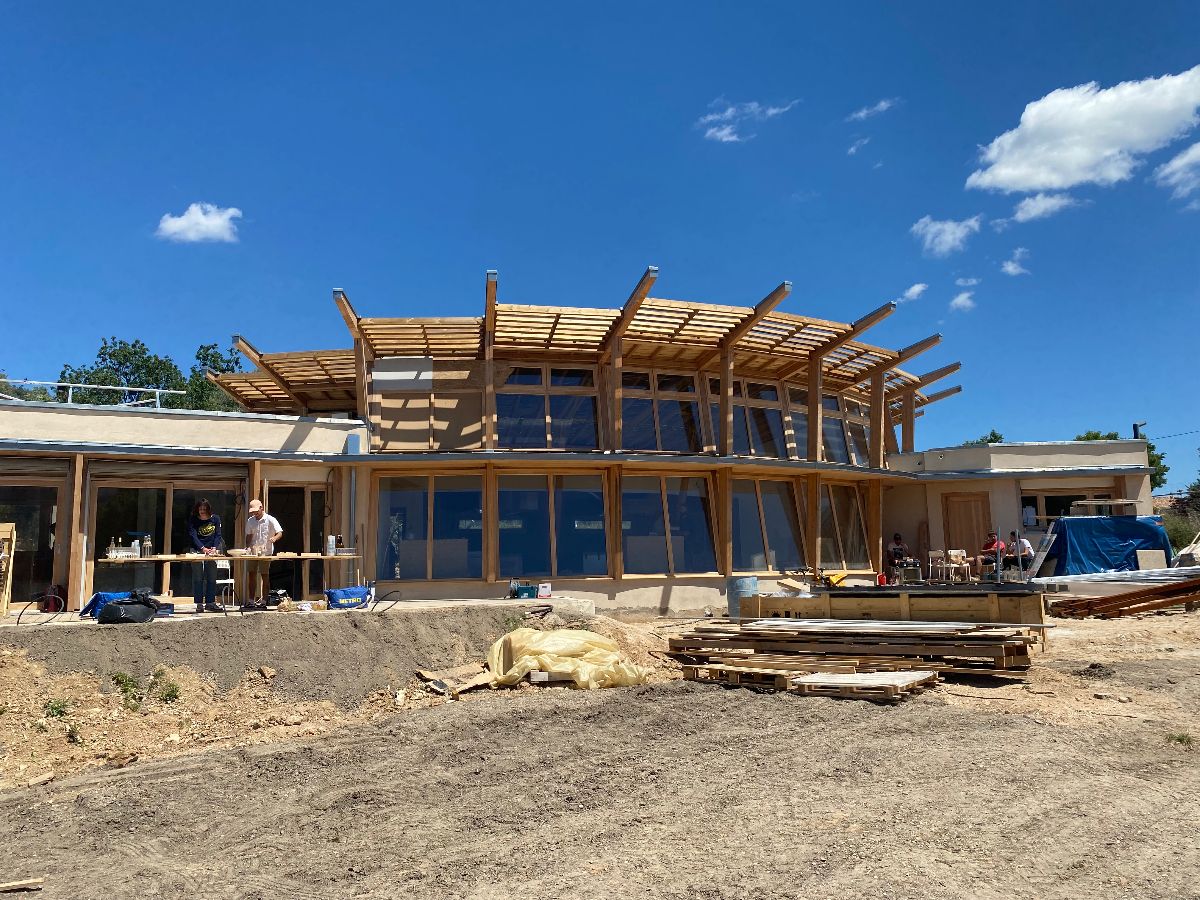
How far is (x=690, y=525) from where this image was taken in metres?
18.2

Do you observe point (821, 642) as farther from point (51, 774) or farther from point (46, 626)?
point (46, 626)

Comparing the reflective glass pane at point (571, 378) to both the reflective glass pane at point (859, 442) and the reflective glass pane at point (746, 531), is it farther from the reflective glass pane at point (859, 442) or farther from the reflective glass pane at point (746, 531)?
the reflective glass pane at point (859, 442)

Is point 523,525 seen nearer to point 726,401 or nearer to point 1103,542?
point 726,401

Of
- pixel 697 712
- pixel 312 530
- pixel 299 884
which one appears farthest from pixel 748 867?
pixel 312 530

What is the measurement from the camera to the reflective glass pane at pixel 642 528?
17.5 metres

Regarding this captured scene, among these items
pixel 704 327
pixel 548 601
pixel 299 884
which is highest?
pixel 704 327

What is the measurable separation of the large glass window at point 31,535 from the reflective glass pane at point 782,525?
13.9m

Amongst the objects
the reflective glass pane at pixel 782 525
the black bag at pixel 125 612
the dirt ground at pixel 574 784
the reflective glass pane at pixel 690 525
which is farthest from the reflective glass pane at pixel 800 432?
the black bag at pixel 125 612

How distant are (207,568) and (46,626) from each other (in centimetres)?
332

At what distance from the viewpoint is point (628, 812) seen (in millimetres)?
5852

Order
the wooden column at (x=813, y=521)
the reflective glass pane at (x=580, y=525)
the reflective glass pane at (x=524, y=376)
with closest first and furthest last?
the reflective glass pane at (x=580, y=525) → the reflective glass pane at (x=524, y=376) → the wooden column at (x=813, y=521)

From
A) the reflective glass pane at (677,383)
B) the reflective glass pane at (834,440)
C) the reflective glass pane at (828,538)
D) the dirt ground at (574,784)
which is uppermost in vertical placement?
the reflective glass pane at (677,383)

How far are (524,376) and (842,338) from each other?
23.2 ft

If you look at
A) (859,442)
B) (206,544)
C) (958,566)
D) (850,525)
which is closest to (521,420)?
(206,544)
